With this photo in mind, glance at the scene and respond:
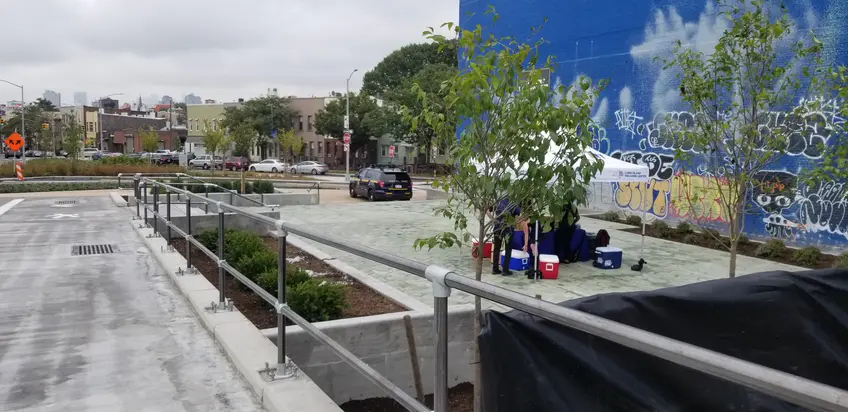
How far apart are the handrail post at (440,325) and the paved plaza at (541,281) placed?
5.23 meters

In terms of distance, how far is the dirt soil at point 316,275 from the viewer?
7172mm

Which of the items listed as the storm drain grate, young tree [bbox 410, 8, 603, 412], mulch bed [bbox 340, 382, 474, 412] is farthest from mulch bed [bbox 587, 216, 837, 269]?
the storm drain grate

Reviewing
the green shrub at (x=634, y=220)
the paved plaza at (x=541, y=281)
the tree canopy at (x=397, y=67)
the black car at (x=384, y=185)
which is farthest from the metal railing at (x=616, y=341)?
the tree canopy at (x=397, y=67)

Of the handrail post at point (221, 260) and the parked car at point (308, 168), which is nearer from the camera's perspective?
the handrail post at point (221, 260)

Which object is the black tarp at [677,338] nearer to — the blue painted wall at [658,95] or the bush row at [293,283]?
the bush row at [293,283]

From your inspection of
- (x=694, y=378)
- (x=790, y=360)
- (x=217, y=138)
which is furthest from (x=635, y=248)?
(x=217, y=138)

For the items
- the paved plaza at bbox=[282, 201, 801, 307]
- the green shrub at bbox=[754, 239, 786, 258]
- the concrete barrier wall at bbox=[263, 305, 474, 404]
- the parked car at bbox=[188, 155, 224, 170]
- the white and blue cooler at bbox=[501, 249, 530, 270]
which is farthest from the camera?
the parked car at bbox=[188, 155, 224, 170]

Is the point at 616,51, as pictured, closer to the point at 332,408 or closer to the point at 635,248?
the point at 635,248

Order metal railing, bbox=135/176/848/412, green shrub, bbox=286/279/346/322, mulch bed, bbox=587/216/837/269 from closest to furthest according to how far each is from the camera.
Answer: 1. metal railing, bbox=135/176/848/412
2. green shrub, bbox=286/279/346/322
3. mulch bed, bbox=587/216/837/269

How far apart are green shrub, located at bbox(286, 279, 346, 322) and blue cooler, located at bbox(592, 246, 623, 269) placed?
6618 mm

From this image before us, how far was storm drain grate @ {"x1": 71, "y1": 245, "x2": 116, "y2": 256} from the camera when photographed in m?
9.90

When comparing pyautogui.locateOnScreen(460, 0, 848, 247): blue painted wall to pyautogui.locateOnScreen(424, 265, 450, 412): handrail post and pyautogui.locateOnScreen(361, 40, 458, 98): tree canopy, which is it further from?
pyautogui.locateOnScreen(361, 40, 458, 98): tree canopy

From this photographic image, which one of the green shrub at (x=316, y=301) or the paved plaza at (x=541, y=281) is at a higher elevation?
the green shrub at (x=316, y=301)

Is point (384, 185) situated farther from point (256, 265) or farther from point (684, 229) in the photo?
point (256, 265)
